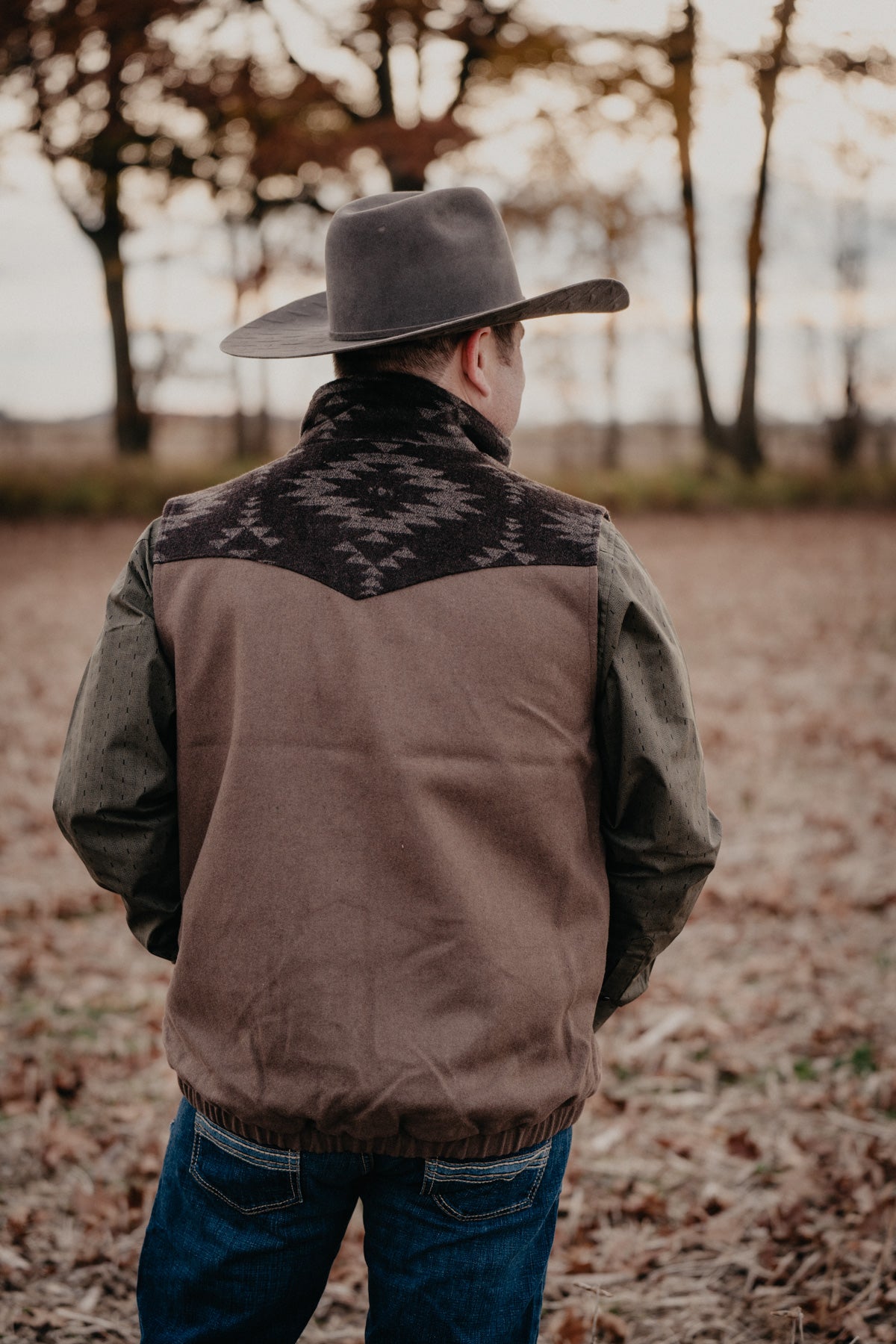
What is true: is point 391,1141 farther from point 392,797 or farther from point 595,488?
point 595,488

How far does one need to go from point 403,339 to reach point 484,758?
2.12ft

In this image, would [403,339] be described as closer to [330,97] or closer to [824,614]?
[824,614]

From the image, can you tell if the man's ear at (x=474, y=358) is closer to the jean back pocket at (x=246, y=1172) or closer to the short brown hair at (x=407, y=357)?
the short brown hair at (x=407, y=357)

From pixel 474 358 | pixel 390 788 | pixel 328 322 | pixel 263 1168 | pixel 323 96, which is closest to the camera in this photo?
pixel 390 788

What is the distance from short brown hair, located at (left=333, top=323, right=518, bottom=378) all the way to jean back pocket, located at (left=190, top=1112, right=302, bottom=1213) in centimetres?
120

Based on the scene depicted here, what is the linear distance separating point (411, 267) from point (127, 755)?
35.8 inches

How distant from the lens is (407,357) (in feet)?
5.49

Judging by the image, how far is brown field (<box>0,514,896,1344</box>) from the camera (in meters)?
2.80

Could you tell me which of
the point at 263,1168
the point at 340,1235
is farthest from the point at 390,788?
the point at 340,1235

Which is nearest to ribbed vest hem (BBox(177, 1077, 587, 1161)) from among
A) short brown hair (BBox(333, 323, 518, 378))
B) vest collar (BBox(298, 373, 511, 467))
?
vest collar (BBox(298, 373, 511, 467))

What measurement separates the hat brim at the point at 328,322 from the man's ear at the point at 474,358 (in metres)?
0.03

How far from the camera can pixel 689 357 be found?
23.8m

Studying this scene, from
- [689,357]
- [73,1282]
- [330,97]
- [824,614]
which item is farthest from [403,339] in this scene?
[689,357]

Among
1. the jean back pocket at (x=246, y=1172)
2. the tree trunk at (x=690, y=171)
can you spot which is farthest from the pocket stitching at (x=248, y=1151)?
the tree trunk at (x=690, y=171)
